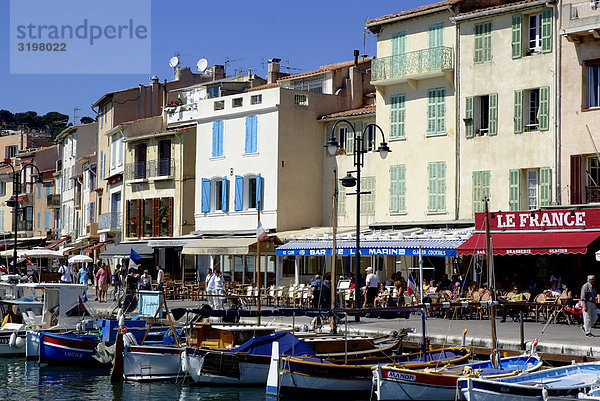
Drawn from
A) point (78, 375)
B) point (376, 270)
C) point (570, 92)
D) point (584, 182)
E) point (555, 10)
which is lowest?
point (78, 375)

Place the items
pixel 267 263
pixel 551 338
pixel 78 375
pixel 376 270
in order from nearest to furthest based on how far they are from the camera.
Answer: pixel 551 338 < pixel 78 375 < pixel 376 270 < pixel 267 263

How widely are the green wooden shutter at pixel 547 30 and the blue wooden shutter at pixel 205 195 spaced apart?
2071 cm

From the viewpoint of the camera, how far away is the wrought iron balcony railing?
39500 mm

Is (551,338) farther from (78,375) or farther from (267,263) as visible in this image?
(267,263)

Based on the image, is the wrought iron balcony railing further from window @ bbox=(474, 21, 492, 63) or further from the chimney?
the chimney

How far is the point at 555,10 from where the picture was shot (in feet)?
117

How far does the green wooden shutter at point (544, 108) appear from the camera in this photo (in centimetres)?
3588

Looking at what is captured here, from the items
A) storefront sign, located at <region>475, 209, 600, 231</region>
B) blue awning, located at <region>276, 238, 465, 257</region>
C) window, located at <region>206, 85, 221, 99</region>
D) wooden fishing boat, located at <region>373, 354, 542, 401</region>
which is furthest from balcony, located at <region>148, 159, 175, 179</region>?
wooden fishing boat, located at <region>373, 354, 542, 401</region>

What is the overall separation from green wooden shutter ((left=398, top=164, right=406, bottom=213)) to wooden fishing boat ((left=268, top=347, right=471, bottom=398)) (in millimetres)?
17911

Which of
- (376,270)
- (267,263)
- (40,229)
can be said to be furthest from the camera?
(40,229)

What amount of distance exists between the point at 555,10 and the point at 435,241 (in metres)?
9.26

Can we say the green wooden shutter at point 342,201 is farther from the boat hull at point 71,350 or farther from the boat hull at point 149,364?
the boat hull at point 149,364

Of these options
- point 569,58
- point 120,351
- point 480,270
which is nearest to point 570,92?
point 569,58

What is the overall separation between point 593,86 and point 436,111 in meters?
7.27
